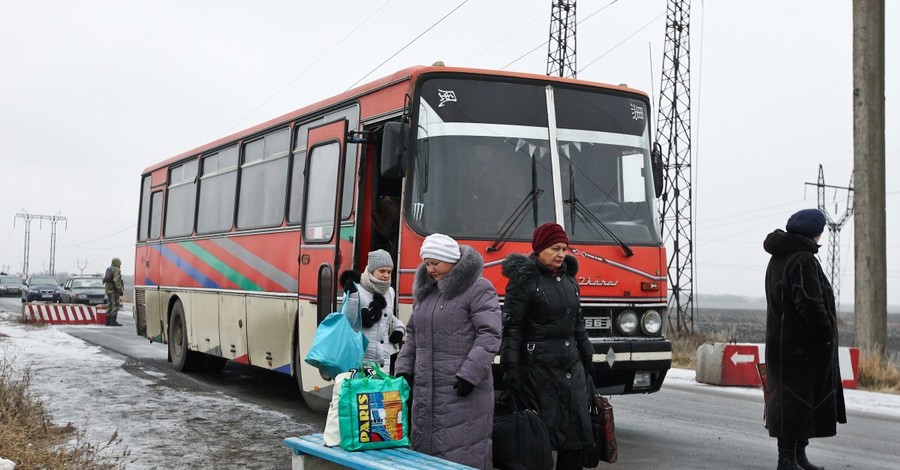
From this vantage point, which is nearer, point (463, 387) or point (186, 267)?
point (463, 387)

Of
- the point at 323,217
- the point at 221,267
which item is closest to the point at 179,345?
the point at 221,267

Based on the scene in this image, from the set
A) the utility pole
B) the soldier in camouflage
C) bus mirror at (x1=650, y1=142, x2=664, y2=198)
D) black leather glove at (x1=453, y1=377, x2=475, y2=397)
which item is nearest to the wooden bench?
black leather glove at (x1=453, y1=377, x2=475, y2=397)

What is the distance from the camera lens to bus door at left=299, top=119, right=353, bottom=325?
32.8 ft

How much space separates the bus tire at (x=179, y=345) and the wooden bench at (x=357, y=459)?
896 cm

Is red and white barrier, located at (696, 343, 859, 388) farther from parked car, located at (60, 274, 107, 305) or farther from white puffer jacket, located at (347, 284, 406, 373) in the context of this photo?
parked car, located at (60, 274, 107, 305)

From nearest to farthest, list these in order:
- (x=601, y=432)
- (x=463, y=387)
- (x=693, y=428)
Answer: (x=463, y=387), (x=601, y=432), (x=693, y=428)

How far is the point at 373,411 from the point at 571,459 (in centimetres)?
122

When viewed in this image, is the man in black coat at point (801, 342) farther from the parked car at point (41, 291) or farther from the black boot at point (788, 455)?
the parked car at point (41, 291)

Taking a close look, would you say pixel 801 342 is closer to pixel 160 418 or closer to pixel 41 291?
pixel 160 418

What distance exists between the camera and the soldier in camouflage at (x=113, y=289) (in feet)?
97.1

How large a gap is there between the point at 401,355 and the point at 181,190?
1064 centimetres

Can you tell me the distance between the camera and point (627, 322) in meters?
9.09

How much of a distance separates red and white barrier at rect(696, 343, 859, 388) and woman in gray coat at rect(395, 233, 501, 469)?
31.5ft

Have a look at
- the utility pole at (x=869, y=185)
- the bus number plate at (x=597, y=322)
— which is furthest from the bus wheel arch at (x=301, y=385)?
the utility pole at (x=869, y=185)
